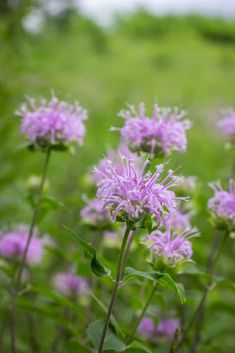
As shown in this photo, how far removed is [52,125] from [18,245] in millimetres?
349

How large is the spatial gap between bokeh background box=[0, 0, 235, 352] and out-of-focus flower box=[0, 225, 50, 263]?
61mm

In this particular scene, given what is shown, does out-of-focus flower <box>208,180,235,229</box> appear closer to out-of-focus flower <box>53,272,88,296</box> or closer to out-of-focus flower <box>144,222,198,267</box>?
out-of-focus flower <box>144,222,198,267</box>

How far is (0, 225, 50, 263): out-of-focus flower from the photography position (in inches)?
47.1

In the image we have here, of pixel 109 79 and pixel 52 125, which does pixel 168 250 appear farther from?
pixel 109 79

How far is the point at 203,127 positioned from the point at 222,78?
1.56m

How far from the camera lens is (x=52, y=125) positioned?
3.25ft

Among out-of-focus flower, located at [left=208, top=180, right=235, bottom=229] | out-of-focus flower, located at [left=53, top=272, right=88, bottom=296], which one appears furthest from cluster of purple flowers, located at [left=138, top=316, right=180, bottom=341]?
out-of-focus flower, located at [left=208, top=180, right=235, bottom=229]

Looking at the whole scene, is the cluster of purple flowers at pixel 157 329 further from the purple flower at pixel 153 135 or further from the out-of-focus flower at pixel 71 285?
the purple flower at pixel 153 135

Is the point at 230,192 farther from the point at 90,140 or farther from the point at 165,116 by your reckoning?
the point at 90,140

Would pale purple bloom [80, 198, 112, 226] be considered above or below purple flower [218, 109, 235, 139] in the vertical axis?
below

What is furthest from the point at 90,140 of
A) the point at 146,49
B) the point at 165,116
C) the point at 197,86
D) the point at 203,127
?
the point at 146,49

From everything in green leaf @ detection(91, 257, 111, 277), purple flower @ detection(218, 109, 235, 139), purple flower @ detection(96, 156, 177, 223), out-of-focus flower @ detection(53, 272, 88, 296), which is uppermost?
purple flower @ detection(218, 109, 235, 139)

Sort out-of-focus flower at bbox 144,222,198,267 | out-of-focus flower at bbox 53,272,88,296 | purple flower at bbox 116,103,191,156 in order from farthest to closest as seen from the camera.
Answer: out-of-focus flower at bbox 53,272,88,296 < purple flower at bbox 116,103,191,156 < out-of-focus flower at bbox 144,222,198,267

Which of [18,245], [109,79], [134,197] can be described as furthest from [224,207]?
[109,79]
